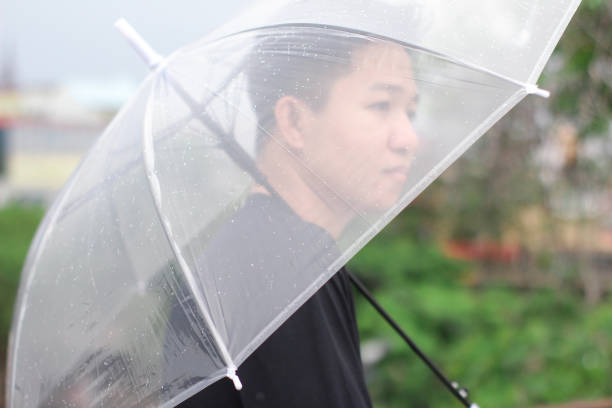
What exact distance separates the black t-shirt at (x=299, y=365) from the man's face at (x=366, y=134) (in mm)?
132

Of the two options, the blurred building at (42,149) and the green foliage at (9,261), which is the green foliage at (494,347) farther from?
the blurred building at (42,149)

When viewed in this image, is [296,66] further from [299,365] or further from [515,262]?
[515,262]

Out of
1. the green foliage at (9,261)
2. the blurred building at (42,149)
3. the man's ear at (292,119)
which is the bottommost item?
the man's ear at (292,119)

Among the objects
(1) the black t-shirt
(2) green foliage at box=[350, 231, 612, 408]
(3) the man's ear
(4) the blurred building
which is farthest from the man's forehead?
(4) the blurred building

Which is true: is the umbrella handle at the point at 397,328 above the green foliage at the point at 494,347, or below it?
below

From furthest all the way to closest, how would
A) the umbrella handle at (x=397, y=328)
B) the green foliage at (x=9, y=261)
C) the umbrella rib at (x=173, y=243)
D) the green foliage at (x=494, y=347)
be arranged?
the green foliage at (x=9, y=261) < the green foliage at (x=494, y=347) < the umbrella handle at (x=397, y=328) < the umbrella rib at (x=173, y=243)

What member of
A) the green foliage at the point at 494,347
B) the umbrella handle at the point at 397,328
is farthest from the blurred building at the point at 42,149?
the umbrella handle at the point at 397,328

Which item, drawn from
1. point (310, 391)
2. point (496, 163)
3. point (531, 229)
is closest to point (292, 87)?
point (310, 391)

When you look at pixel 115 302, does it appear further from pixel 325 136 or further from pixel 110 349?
pixel 325 136

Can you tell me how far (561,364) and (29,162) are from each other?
24.5 m

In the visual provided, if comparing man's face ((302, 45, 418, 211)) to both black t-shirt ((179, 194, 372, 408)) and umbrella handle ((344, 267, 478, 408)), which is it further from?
umbrella handle ((344, 267, 478, 408))

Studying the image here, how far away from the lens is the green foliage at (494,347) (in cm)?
→ 497

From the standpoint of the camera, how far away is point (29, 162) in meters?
26.5

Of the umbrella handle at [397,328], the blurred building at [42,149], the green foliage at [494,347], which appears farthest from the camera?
the blurred building at [42,149]
